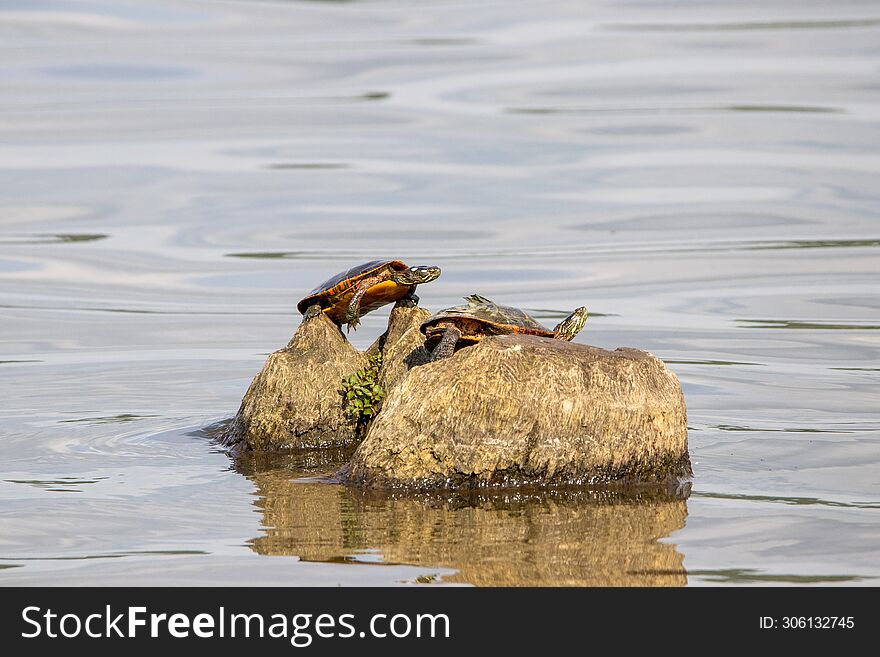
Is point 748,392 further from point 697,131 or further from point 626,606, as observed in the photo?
point 697,131

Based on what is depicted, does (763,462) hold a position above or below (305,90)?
below

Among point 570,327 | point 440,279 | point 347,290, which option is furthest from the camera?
point 440,279

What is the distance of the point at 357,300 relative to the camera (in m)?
10.5

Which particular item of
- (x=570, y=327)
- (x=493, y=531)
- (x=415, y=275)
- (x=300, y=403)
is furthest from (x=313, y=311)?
(x=493, y=531)

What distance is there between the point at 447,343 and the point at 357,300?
40.2 inches

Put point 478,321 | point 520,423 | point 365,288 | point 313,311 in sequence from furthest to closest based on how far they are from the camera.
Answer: point 313,311
point 365,288
point 478,321
point 520,423

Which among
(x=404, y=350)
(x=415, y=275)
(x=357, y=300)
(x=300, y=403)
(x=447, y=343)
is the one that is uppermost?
(x=415, y=275)

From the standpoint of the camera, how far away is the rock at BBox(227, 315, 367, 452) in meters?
10.5

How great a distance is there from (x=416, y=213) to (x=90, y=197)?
18.4 feet

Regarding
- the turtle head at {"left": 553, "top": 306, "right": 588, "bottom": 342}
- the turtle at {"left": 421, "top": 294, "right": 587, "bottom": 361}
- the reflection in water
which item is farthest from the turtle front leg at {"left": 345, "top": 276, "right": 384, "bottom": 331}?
the reflection in water

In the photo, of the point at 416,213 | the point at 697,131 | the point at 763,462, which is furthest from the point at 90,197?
the point at 763,462

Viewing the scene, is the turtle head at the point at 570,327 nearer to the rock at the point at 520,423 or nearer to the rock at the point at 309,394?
the rock at the point at 520,423

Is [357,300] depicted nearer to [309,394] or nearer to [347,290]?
[347,290]

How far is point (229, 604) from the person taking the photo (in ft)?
22.9
